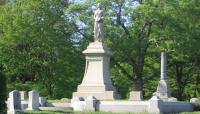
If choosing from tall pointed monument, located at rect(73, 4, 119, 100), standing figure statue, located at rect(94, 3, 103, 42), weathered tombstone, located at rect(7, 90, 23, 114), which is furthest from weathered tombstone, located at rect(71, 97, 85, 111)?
standing figure statue, located at rect(94, 3, 103, 42)

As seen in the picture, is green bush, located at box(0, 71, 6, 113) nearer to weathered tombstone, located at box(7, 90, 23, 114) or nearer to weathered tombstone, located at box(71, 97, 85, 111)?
weathered tombstone, located at box(7, 90, 23, 114)

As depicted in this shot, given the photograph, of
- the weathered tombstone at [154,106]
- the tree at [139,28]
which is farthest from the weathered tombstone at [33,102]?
the tree at [139,28]

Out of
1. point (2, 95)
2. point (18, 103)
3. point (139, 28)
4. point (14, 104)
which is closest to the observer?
point (2, 95)

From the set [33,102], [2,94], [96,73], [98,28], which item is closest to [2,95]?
[2,94]

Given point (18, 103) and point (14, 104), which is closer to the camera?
point (14, 104)

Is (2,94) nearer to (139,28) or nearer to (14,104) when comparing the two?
(14,104)

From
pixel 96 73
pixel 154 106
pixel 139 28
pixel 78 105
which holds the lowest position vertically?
pixel 78 105

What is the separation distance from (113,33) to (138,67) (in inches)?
147

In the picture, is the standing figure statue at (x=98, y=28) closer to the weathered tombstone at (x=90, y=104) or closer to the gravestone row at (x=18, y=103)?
the gravestone row at (x=18, y=103)

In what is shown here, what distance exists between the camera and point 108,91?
3538cm

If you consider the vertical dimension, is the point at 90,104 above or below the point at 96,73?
below

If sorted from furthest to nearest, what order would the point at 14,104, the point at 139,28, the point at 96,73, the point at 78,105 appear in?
the point at 139,28 < the point at 96,73 < the point at 78,105 < the point at 14,104

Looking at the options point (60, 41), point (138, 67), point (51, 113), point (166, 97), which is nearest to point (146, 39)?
point (138, 67)

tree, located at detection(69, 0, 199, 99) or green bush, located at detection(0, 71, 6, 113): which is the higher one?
tree, located at detection(69, 0, 199, 99)
